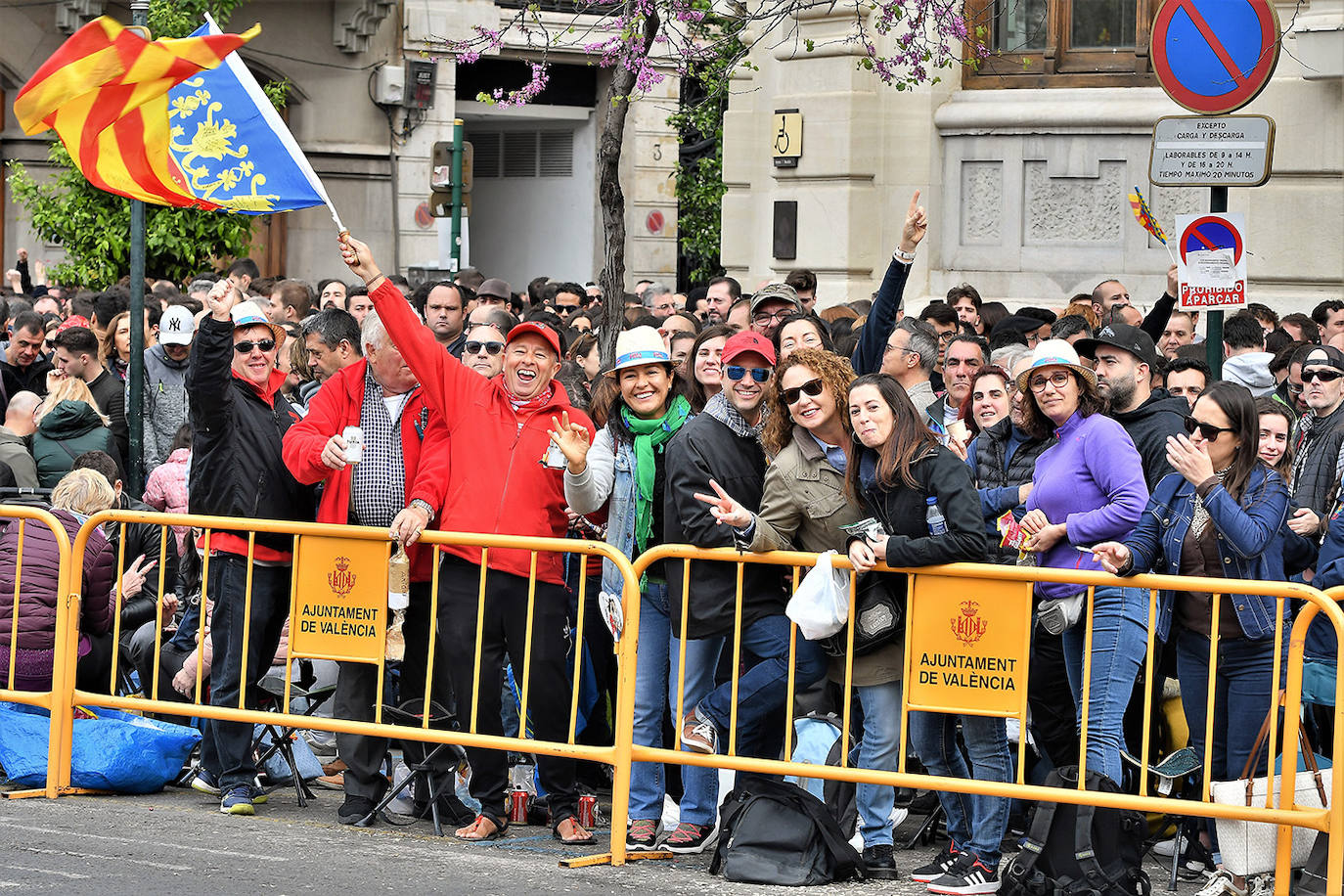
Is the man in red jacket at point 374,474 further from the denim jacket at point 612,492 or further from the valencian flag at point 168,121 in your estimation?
the valencian flag at point 168,121

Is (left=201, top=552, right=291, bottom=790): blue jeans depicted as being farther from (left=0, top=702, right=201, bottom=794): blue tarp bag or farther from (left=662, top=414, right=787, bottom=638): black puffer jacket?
(left=662, top=414, right=787, bottom=638): black puffer jacket

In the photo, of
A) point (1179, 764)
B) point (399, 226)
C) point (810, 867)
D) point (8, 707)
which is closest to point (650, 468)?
point (810, 867)

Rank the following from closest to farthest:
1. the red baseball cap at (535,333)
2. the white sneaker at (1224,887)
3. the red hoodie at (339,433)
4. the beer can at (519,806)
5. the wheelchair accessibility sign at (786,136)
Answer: the white sneaker at (1224,887)
the red baseball cap at (535,333)
the red hoodie at (339,433)
the beer can at (519,806)
the wheelchair accessibility sign at (786,136)

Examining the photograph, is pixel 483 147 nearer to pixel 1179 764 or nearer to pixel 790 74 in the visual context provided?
pixel 790 74

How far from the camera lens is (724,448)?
24.7 ft

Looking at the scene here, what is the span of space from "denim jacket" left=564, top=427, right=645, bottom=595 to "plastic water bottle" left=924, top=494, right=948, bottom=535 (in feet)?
4.02

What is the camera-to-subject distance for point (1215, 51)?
8977 millimetres

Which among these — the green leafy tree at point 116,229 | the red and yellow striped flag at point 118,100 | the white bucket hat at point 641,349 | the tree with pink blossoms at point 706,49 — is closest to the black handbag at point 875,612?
the white bucket hat at point 641,349

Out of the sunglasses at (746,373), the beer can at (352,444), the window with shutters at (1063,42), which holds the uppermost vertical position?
the window with shutters at (1063,42)

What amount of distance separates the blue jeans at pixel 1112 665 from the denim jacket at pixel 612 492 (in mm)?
1835

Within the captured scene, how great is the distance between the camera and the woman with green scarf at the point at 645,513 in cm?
752

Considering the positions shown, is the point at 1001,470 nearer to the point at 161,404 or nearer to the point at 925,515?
the point at 925,515

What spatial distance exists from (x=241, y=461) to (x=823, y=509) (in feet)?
8.35

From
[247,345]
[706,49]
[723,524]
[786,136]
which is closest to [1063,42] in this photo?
[786,136]
